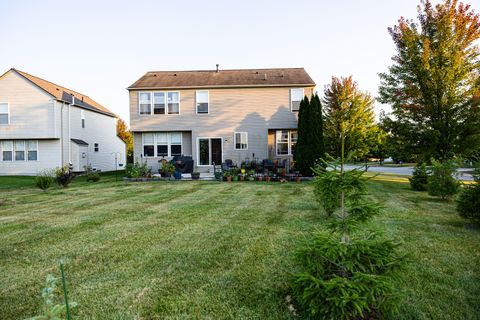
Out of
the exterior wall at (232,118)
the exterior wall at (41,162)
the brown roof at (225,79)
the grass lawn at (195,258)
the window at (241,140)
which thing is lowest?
the grass lawn at (195,258)

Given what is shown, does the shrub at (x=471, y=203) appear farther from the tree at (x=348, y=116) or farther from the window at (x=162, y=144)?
the tree at (x=348, y=116)

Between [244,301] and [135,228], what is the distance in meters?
3.67

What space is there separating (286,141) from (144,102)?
9.79 meters

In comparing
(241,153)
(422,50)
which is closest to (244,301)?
(422,50)

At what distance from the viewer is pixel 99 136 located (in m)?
27.6

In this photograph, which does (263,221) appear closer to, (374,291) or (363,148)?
(374,291)

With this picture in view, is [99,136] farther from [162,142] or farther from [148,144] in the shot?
[162,142]

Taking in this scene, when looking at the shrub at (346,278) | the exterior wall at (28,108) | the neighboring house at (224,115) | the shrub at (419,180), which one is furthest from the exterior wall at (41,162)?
the shrub at (346,278)

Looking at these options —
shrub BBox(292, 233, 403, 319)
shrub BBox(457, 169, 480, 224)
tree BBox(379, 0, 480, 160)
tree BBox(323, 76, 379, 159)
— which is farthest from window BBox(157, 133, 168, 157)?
shrub BBox(292, 233, 403, 319)

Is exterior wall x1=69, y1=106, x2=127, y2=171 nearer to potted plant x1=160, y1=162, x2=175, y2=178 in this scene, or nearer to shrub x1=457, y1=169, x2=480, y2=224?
potted plant x1=160, y1=162, x2=175, y2=178

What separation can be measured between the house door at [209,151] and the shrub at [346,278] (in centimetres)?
1650

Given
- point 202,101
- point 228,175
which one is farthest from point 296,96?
point 228,175

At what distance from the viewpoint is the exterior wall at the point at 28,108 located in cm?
2122

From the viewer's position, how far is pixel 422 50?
12656 millimetres
